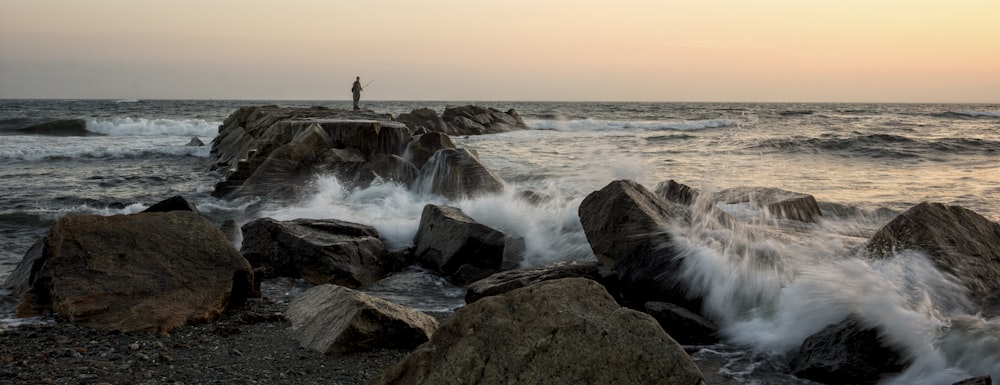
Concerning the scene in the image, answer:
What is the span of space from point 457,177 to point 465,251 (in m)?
3.39

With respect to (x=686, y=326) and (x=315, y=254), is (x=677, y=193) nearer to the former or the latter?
(x=686, y=326)

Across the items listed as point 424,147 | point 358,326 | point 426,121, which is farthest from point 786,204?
point 426,121

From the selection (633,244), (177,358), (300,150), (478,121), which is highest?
(300,150)

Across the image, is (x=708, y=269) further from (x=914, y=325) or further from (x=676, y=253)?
(x=914, y=325)

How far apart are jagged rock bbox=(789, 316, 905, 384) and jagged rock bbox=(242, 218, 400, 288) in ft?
11.3

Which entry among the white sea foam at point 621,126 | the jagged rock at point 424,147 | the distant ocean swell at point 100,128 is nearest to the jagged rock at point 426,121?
the distant ocean swell at point 100,128

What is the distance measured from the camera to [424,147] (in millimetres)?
11859

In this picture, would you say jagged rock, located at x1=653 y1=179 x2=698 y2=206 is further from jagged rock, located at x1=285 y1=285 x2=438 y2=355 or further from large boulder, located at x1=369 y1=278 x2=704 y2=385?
large boulder, located at x1=369 y1=278 x2=704 y2=385

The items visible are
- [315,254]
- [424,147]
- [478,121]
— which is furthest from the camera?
[478,121]

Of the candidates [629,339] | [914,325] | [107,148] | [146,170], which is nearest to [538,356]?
[629,339]

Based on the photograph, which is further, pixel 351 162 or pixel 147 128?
pixel 147 128

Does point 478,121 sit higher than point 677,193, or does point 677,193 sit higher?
point 677,193

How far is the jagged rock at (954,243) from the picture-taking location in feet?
16.3

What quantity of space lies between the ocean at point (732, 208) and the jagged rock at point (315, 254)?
0.82 feet
